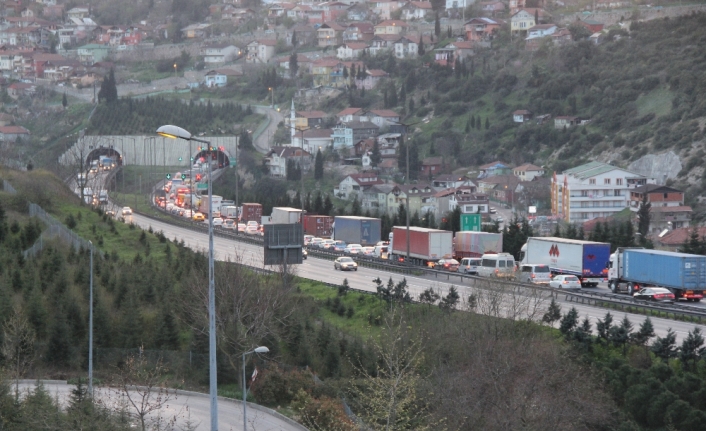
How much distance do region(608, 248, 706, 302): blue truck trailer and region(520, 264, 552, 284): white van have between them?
226 centimetres

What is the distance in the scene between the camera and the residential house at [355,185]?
92812 mm

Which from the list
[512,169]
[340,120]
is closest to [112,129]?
[340,120]

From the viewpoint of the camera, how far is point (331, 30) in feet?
565

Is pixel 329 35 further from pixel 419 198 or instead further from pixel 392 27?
pixel 419 198

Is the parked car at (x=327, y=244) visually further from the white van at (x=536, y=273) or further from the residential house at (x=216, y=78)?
the residential house at (x=216, y=78)

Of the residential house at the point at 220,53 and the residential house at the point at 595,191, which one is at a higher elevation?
the residential house at the point at 220,53

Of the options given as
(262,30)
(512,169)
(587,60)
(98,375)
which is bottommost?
(98,375)

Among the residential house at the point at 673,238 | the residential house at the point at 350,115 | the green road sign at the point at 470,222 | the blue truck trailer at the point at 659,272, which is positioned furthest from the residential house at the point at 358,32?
the blue truck trailer at the point at 659,272

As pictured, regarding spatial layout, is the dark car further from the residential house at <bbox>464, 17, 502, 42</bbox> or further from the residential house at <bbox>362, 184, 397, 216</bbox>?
the residential house at <bbox>464, 17, 502, 42</bbox>

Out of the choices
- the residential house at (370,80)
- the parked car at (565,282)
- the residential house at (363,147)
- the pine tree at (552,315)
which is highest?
the residential house at (370,80)

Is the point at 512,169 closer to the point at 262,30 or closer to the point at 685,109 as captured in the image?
the point at 685,109

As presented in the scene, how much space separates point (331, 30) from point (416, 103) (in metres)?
52.5

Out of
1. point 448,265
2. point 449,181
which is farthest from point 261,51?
point 448,265

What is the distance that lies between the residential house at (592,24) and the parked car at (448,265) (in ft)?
296
